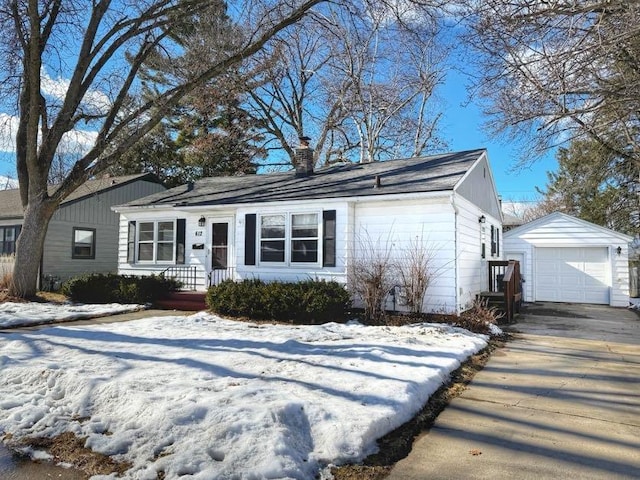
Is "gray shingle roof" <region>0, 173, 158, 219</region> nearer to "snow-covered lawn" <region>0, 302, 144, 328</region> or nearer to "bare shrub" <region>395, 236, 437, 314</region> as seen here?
"snow-covered lawn" <region>0, 302, 144, 328</region>

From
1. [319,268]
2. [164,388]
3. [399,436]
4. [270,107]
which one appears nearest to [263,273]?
[319,268]

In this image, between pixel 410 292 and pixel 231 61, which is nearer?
pixel 410 292

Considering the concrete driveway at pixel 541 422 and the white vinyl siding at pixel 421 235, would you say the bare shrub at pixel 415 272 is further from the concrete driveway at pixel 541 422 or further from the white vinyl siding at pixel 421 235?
the concrete driveway at pixel 541 422

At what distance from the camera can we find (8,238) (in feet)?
57.5

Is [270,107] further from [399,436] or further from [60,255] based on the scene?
[399,436]

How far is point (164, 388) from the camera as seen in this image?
410 cm

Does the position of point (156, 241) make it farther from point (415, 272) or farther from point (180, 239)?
point (415, 272)

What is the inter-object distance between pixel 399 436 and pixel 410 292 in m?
5.98

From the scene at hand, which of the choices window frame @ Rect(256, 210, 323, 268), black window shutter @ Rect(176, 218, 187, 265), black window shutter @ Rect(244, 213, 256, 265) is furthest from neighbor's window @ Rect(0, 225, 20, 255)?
window frame @ Rect(256, 210, 323, 268)

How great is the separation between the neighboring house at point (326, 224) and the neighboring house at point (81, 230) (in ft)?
12.1

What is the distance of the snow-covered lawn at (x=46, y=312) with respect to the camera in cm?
866

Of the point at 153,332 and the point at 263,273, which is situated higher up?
the point at 263,273

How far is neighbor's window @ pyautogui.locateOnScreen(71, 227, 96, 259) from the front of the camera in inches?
663

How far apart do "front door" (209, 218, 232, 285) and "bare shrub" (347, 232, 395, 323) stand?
411 centimetres
